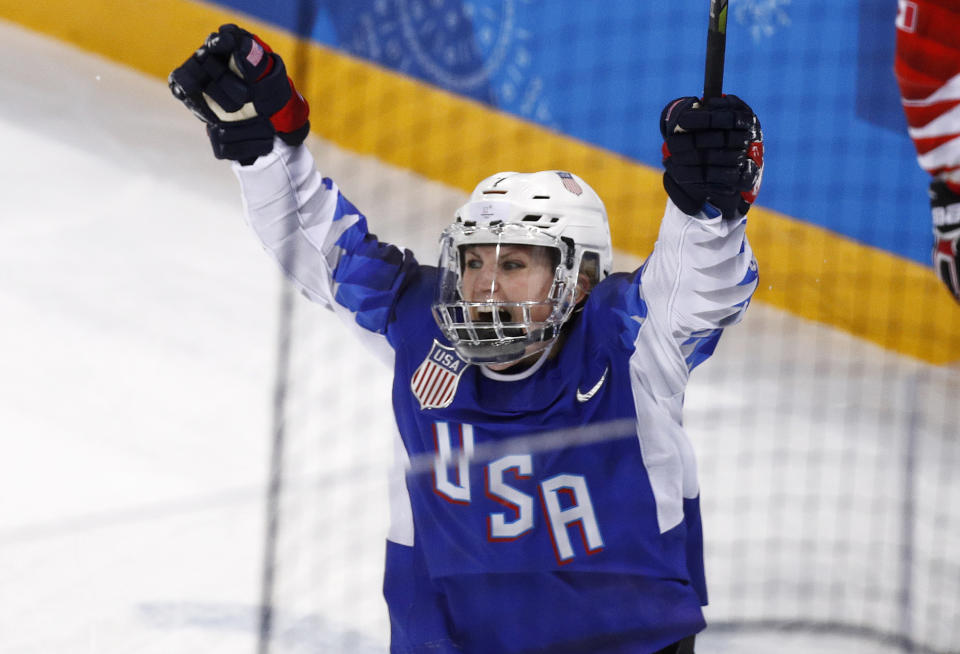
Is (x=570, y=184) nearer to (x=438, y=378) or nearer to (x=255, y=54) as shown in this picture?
(x=438, y=378)

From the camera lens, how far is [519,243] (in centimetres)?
197

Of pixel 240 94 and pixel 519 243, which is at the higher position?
pixel 240 94

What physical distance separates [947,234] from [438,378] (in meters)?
0.84

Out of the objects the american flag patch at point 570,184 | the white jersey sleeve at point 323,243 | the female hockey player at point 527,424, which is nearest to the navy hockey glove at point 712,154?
the female hockey player at point 527,424

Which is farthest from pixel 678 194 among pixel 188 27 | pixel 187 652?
pixel 188 27

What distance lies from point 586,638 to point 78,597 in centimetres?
123

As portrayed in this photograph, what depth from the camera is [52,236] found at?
13.6ft

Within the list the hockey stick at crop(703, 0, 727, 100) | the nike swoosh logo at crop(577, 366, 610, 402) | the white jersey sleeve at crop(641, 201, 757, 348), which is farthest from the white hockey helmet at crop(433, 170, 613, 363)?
the hockey stick at crop(703, 0, 727, 100)

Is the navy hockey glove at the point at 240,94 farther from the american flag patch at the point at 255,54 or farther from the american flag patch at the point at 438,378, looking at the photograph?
the american flag patch at the point at 438,378

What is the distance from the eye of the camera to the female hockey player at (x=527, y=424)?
6.11 ft

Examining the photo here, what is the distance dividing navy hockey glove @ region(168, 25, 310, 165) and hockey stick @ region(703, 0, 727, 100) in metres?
0.70

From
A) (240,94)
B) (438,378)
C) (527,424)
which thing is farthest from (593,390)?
(240,94)

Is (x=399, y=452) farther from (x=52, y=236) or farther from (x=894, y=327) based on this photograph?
(x=52, y=236)

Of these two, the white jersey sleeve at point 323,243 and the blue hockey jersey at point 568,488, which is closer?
the blue hockey jersey at point 568,488
